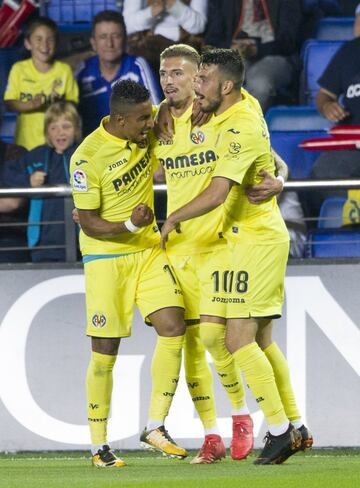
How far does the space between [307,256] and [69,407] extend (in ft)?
Answer: 6.89

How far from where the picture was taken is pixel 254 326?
24.5 feet

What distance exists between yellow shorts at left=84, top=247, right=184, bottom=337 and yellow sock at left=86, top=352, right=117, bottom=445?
168 millimetres

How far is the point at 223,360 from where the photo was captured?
7.80m

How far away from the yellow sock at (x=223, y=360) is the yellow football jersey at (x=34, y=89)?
4057 millimetres

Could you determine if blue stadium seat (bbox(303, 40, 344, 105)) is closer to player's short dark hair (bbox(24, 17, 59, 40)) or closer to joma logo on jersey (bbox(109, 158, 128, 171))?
player's short dark hair (bbox(24, 17, 59, 40))

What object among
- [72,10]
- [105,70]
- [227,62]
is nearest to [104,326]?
[227,62]

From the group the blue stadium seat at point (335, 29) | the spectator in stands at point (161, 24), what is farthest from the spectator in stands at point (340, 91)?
the spectator in stands at point (161, 24)

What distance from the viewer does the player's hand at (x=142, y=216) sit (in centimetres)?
764

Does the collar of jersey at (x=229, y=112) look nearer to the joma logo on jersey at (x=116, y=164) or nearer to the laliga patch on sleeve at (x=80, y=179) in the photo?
the joma logo on jersey at (x=116, y=164)

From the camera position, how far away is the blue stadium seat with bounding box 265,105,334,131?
11.4 m

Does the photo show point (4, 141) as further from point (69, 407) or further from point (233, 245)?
point (233, 245)

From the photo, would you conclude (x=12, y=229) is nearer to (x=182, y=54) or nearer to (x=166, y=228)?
(x=182, y=54)

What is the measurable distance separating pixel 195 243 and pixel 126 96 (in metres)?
0.95

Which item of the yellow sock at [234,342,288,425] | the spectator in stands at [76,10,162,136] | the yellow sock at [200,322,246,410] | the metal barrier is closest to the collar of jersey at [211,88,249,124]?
the yellow sock at [200,322,246,410]
